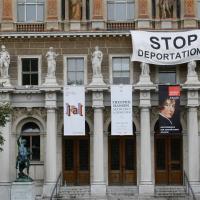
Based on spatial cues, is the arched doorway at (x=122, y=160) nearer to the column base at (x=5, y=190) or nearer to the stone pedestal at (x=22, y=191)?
the column base at (x=5, y=190)

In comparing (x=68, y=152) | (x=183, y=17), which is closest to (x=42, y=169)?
(x=68, y=152)

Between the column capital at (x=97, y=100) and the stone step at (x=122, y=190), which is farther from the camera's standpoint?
the column capital at (x=97, y=100)

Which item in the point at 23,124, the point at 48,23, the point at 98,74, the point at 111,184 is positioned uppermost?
the point at 48,23

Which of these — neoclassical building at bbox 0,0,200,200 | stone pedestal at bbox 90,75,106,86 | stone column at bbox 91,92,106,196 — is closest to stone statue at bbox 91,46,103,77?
stone pedestal at bbox 90,75,106,86

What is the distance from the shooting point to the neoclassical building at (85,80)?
153ft

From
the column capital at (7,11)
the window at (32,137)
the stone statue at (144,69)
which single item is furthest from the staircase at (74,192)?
the column capital at (7,11)

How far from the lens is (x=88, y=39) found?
47.5 metres

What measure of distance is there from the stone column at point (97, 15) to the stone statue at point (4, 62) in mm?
5795

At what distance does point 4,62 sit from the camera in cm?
4631

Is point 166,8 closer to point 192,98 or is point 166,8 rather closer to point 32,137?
point 192,98

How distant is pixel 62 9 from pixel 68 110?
6897 millimetres

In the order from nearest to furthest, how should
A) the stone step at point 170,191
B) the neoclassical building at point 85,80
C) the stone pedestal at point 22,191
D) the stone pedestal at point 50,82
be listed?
the stone pedestal at point 22,191
the stone step at point 170,191
the stone pedestal at point 50,82
the neoclassical building at point 85,80

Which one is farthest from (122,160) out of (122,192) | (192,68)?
(192,68)

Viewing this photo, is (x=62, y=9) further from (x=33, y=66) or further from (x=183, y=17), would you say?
(x=183, y=17)
